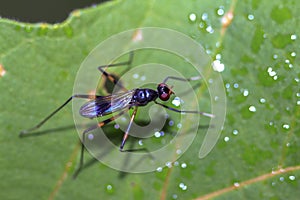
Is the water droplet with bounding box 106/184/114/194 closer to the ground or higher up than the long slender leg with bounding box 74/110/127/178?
closer to the ground

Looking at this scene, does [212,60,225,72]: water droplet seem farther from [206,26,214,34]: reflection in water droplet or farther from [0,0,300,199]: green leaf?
[206,26,214,34]: reflection in water droplet

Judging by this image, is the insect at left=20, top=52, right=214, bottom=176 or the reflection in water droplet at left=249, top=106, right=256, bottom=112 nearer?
the reflection in water droplet at left=249, top=106, right=256, bottom=112

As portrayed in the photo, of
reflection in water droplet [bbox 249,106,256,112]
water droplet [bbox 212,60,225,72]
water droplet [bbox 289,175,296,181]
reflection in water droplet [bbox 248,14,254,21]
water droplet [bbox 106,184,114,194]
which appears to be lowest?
water droplet [bbox 289,175,296,181]

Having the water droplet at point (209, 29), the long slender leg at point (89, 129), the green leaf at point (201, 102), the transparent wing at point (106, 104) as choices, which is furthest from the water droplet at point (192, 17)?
the long slender leg at point (89, 129)

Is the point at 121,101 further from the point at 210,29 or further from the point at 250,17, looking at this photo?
the point at 250,17

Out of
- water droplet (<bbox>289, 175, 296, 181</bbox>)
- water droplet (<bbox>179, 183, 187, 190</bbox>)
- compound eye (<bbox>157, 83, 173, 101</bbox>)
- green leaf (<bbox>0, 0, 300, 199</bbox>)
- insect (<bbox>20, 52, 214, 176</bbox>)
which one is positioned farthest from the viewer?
compound eye (<bbox>157, 83, 173, 101</bbox>)

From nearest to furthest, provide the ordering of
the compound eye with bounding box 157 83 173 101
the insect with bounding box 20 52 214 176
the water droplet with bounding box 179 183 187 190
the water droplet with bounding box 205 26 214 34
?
the water droplet with bounding box 205 26 214 34
the water droplet with bounding box 179 183 187 190
the insect with bounding box 20 52 214 176
the compound eye with bounding box 157 83 173 101

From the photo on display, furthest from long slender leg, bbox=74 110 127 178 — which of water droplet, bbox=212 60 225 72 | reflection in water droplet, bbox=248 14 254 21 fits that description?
reflection in water droplet, bbox=248 14 254 21
